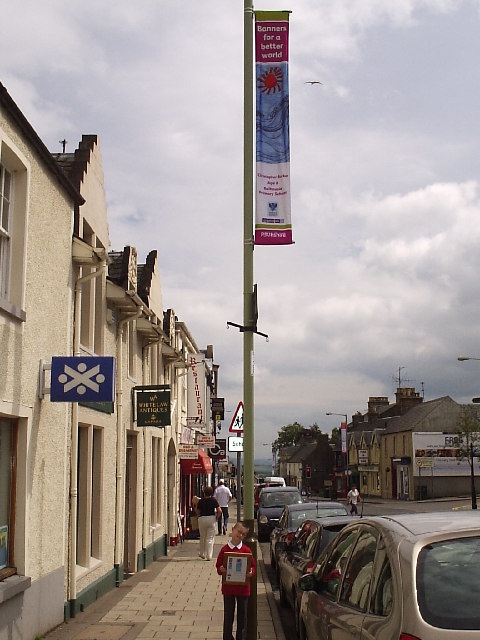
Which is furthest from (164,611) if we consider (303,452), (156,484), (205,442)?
(303,452)

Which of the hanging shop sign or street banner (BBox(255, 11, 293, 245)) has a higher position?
street banner (BBox(255, 11, 293, 245))

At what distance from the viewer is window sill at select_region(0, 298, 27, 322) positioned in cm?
826

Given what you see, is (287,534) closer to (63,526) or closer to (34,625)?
(63,526)

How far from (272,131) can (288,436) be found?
15503cm

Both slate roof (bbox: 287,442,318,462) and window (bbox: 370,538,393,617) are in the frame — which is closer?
window (bbox: 370,538,393,617)

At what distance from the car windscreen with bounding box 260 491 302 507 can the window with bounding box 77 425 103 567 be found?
14336 millimetres

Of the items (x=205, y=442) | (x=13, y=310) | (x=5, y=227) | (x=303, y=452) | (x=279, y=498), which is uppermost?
(x=5, y=227)

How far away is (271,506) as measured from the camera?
88.0 ft

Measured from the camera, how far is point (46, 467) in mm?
9906

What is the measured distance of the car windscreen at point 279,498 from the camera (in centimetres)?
2692

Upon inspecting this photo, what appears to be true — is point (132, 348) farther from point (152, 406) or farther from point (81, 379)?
point (81, 379)

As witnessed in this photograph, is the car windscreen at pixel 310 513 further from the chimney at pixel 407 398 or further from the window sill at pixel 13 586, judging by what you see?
the chimney at pixel 407 398

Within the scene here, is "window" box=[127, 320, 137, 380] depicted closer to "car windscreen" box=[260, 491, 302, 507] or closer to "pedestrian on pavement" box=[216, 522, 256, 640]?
"pedestrian on pavement" box=[216, 522, 256, 640]

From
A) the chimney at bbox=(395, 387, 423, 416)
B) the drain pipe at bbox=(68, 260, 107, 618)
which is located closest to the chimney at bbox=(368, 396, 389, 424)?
the chimney at bbox=(395, 387, 423, 416)
